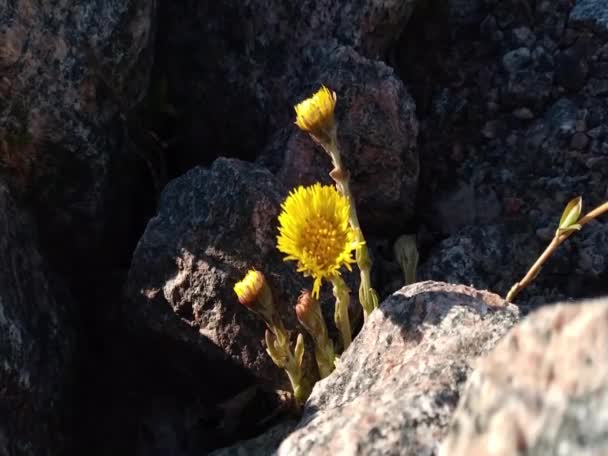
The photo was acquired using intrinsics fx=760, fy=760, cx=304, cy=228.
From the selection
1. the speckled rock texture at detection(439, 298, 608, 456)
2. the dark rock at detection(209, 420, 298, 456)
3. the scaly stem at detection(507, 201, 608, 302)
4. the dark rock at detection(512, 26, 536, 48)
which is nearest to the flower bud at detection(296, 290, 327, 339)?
the dark rock at detection(209, 420, 298, 456)

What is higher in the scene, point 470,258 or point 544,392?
point 470,258

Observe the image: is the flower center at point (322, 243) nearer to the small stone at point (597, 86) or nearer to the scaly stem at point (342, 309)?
the scaly stem at point (342, 309)

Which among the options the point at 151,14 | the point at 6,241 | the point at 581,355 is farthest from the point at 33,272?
the point at 581,355

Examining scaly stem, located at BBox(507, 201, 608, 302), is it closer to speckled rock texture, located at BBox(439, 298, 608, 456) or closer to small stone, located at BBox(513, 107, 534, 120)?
small stone, located at BBox(513, 107, 534, 120)

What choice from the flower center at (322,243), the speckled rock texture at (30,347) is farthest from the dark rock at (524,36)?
the speckled rock texture at (30,347)

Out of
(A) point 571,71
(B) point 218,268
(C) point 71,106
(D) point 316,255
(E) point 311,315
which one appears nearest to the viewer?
(D) point 316,255

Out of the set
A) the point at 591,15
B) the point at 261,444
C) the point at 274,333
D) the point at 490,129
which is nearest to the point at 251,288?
the point at 274,333

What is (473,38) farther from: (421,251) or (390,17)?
(421,251)

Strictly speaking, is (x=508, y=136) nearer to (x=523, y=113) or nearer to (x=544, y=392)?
(x=523, y=113)
